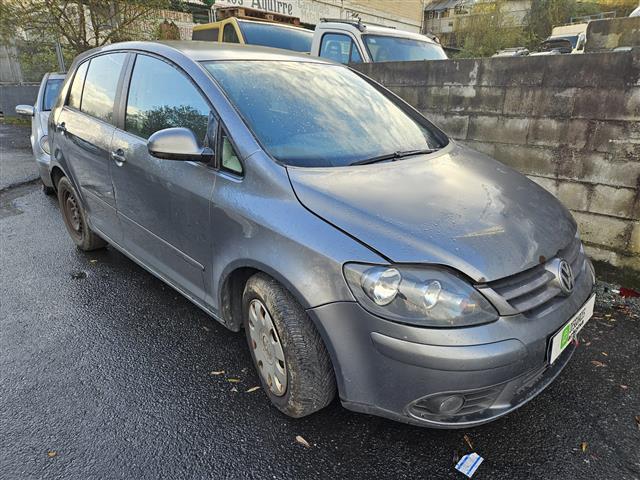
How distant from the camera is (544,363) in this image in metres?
1.88

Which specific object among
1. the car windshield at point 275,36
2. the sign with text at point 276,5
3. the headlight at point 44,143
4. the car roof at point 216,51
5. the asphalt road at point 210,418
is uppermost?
the sign with text at point 276,5

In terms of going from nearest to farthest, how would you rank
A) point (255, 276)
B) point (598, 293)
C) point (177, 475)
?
1. point (177, 475)
2. point (255, 276)
3. point (598, 293)

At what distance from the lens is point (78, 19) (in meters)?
11.4

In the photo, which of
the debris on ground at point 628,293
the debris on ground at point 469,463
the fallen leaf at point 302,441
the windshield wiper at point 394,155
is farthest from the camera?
the debris on ground at point 628,293

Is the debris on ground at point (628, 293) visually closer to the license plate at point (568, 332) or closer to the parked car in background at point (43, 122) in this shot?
the license plate at point (568, 332)

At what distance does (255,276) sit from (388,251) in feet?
2.32

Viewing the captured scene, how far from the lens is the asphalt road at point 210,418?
1.98 m

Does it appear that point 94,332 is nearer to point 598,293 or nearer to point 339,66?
point 339,66

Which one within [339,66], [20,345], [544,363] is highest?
[339,66]

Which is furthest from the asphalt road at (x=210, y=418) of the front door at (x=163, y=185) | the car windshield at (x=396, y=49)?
the car windshield at (x=396, y=49)

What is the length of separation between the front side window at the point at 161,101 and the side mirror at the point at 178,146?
6.3 inches

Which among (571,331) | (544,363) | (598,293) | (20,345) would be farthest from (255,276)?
(598,293)

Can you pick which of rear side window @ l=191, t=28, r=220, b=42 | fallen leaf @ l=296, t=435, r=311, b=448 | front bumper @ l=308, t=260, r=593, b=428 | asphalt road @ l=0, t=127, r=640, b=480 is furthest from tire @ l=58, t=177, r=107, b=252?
rear side window @ l=191, t=28, r=220, b=42

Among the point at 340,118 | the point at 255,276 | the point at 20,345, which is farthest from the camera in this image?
the point at 20,345
